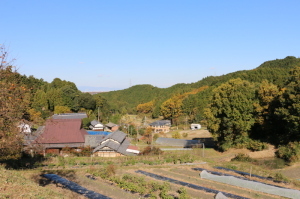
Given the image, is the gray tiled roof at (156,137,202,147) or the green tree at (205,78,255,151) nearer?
the green tree at (205,78,255,151)

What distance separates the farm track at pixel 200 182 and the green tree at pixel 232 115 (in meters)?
9.58

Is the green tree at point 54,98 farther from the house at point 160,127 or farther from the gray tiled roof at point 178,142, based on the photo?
the gray tiled roof at point 178,142

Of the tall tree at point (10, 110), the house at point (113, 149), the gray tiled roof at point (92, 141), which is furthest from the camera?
the gray tiled roof at point (92, 141)

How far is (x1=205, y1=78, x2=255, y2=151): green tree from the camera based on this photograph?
23.6 m

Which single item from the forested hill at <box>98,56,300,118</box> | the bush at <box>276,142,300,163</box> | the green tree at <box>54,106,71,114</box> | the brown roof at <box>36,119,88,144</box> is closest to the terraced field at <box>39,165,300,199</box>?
the bush at <box>276,142,300,163</box>

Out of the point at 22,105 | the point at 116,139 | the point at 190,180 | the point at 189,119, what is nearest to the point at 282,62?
the point at 189,119

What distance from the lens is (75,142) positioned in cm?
2448

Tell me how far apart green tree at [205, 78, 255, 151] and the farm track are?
9579 millimetres

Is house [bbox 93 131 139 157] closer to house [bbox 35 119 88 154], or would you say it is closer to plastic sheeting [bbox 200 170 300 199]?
house [bbox 35 119 88 154]

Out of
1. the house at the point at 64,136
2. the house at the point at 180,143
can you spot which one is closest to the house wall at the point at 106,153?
the house at the point at 64,136

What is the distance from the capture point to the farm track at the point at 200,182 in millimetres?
11500

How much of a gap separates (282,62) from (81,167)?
73.2 meters

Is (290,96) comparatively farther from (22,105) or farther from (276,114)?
(22,105)

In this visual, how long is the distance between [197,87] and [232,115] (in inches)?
2567
